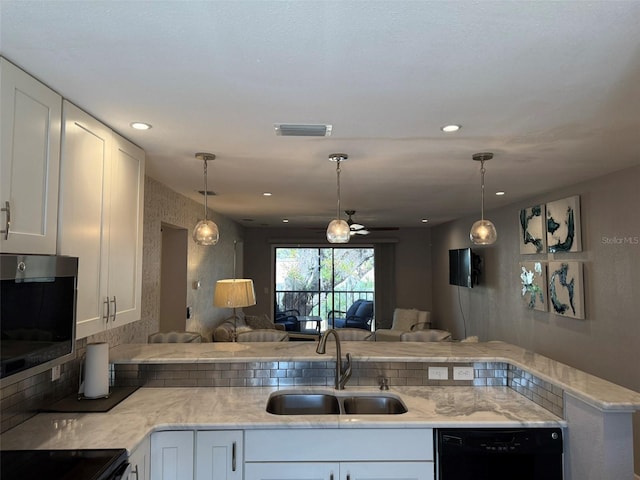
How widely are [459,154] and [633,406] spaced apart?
1.75 m

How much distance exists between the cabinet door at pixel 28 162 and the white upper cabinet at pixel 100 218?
2.8 inches

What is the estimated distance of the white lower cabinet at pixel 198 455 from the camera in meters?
1.96

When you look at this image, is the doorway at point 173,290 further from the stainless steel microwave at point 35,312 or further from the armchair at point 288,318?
the armchair at point 288,318

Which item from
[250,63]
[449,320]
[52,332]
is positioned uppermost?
[250,63]

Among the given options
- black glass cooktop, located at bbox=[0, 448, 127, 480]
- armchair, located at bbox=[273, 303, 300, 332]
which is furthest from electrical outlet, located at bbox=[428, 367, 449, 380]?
armchair, located at bbox=[273, 303, 300, 332]

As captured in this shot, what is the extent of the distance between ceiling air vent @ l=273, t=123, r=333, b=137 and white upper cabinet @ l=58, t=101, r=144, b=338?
3.05 ft

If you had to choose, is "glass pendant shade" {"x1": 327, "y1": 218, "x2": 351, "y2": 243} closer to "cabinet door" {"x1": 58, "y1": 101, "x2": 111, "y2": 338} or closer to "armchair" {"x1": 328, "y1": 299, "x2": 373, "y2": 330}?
"cabinet door" {"x1": 58, "y1": 101, "x2": 111, "y2": 338}

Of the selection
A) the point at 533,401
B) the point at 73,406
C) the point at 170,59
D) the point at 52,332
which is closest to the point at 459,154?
the point at 533,401

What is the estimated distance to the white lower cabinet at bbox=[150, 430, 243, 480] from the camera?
196cm

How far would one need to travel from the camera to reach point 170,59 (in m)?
1.48

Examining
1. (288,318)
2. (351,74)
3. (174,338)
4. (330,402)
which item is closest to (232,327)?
(174,338)

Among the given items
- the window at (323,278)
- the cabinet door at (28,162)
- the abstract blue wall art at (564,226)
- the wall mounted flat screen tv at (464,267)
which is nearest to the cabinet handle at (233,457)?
the cabinet door at (28,162)

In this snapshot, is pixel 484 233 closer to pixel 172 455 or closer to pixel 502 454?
pixel 502 454

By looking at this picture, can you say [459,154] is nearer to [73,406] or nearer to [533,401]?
[533,401]
